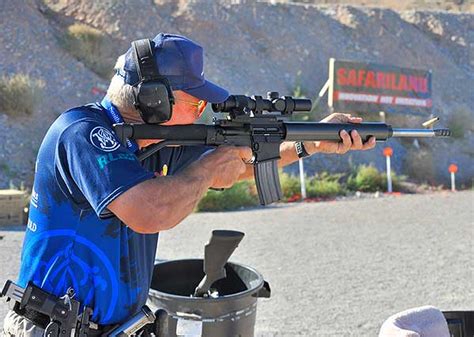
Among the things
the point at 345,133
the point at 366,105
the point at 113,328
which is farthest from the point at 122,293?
the point at 366,105

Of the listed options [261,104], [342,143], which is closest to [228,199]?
[342,143]

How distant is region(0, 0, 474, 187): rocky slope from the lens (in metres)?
Result: 17.0

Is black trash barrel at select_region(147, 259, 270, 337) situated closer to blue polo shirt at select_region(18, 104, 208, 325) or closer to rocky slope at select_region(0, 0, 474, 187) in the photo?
blue polo shirt at select_region(18, 104, 208, 325)

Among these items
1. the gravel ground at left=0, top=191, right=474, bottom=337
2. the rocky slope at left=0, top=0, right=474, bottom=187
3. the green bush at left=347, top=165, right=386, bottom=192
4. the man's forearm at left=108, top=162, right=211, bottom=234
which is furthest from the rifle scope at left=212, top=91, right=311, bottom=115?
the green bush at left=347, top=165, right=386, bottom=192

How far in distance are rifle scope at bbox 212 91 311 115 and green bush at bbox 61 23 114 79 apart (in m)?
15.5

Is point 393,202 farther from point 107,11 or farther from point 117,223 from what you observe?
point 107,11

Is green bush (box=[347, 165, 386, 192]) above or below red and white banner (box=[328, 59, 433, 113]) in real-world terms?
below

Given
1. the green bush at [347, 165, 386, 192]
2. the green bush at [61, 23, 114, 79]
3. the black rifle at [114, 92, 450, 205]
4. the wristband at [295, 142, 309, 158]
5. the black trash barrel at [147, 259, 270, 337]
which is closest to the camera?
the black rifle at [114, 92, 450, 205]

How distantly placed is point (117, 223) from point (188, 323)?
39.4 inches

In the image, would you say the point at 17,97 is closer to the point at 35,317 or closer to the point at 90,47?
the point at 90,47

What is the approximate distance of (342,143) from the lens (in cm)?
337

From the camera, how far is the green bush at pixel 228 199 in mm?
11055

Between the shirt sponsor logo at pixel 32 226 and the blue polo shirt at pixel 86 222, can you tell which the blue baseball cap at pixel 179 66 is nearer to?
the blue polo shirt at pixel 86 222

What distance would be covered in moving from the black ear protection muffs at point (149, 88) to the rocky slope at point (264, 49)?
10651mm
